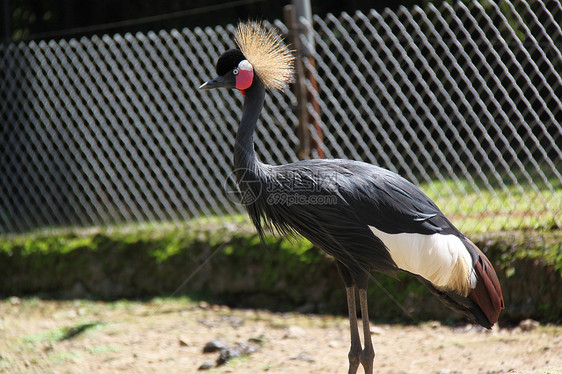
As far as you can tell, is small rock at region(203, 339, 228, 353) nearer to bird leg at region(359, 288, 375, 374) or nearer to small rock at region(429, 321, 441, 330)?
bird leg at region(359, 288, 375, 374)

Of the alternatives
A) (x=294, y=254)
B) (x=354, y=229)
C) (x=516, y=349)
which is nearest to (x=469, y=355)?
(x=516, y=349)

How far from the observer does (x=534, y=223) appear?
3777 millimetres

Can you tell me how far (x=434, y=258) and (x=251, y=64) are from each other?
132 centimetres

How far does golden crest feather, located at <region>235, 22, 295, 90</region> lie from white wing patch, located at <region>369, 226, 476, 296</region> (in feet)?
3.07

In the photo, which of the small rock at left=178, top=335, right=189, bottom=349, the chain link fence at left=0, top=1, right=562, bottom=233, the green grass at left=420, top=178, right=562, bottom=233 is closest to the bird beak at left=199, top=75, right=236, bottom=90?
the chain link fence at left=0, top=1, right=562, bottom=233

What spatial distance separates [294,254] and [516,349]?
1.54 metres

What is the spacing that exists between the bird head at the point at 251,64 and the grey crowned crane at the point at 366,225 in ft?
0.66

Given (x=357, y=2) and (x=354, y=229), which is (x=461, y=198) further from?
(x=357, y=2)

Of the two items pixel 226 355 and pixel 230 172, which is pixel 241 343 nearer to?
pixel 226 355

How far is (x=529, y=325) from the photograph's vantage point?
11.6 feet

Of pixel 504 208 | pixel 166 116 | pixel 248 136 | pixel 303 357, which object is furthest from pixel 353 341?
Result: pixel 166 116

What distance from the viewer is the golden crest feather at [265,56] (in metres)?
3.20

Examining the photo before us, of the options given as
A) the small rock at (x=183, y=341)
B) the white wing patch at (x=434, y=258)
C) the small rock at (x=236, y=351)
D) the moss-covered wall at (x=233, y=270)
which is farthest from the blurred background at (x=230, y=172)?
the white wing patch at (x=434, y=258)

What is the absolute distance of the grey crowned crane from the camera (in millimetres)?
2924
